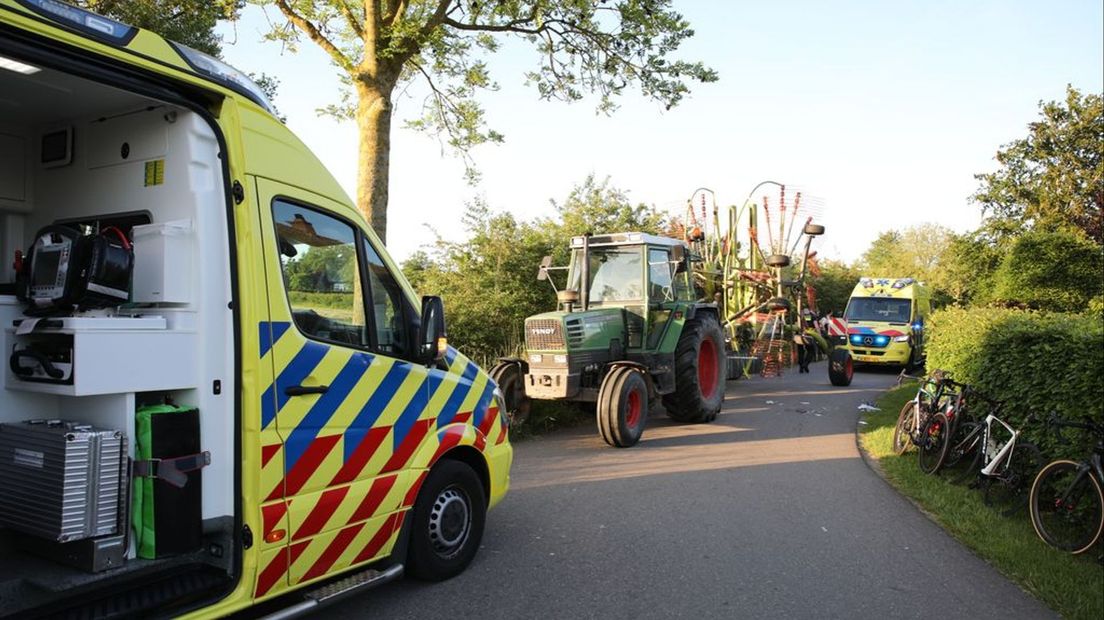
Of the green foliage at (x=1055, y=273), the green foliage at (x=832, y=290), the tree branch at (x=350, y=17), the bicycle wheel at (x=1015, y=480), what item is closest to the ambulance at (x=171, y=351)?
the bicycle wheel at (x=1015, y=480)

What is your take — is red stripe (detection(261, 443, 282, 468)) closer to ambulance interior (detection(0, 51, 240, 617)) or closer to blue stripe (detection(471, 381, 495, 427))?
ambulance interior (detection(0, 51, 240, 617))

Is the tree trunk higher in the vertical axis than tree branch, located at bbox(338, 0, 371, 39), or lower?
lower

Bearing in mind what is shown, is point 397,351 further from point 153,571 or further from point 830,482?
point 830,482

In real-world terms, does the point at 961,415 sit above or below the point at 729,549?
above

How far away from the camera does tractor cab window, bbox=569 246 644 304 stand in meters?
10.9

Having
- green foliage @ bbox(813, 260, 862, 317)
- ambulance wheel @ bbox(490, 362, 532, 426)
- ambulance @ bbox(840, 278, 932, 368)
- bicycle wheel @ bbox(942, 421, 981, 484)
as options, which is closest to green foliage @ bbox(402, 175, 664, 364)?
ambulance wheel @ bbox(490, 362, 532, 426)

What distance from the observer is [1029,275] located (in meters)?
12.9

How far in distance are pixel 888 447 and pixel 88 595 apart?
341 inches

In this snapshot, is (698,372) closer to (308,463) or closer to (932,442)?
(932,442)

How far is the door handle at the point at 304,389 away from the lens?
144 inches

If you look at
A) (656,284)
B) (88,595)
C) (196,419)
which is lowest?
(88,595)

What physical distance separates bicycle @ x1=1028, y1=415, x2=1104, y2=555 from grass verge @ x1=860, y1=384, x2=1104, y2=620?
0.12 m

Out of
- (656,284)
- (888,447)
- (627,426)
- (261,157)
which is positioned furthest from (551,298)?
(261,157)

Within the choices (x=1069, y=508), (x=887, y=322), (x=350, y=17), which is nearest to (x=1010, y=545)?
(x=1069, y=508)
